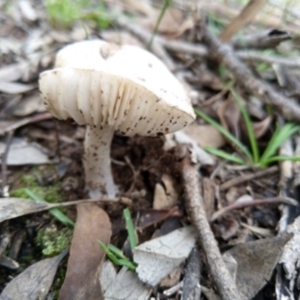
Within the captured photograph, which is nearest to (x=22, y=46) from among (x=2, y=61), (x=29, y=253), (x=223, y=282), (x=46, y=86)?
(x=2, y=61)

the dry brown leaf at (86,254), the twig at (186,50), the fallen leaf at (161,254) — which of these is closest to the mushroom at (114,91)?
the dry brown leaf at (86,254)

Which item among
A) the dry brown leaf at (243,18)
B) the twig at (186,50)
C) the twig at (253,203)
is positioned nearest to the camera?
the twig at (253,203)

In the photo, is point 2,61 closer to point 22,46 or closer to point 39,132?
point 22,46

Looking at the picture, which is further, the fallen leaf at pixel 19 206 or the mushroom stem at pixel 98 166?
the mushroom stem at pixel 98 166

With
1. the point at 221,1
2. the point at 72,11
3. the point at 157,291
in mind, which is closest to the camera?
the point at 157,291

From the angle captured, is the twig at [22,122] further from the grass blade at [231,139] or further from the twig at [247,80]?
the twig at [247,80]

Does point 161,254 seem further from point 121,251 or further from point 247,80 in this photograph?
point 247,80

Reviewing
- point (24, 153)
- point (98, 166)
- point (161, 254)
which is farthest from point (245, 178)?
point (24, 153)
